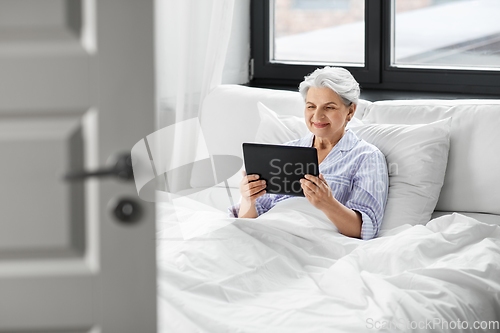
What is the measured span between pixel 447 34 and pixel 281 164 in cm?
151

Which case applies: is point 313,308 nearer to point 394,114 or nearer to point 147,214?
point 147,214

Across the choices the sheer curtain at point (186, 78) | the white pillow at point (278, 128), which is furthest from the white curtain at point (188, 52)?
the white pillow at point (278, 128)

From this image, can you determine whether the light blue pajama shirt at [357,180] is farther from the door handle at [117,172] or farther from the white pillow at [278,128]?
the door handle at [117,172]

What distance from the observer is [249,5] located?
3.28 metres

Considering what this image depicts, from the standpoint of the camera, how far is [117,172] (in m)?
1.03

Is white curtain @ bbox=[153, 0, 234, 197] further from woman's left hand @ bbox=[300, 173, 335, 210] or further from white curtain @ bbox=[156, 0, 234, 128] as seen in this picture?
woman's left hand @ bbox=[300, 173, 335, 210]

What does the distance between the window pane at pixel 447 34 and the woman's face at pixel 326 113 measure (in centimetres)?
109

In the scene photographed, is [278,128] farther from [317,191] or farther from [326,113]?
[317,191]

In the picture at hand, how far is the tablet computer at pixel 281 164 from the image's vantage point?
5.98 ft

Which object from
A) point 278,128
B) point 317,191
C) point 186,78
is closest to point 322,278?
point 317,191

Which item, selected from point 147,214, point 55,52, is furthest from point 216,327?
point 55,52

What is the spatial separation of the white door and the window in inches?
85.9

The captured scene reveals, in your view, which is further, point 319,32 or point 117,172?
point 319,32

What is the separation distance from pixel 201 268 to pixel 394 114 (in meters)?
1.15
